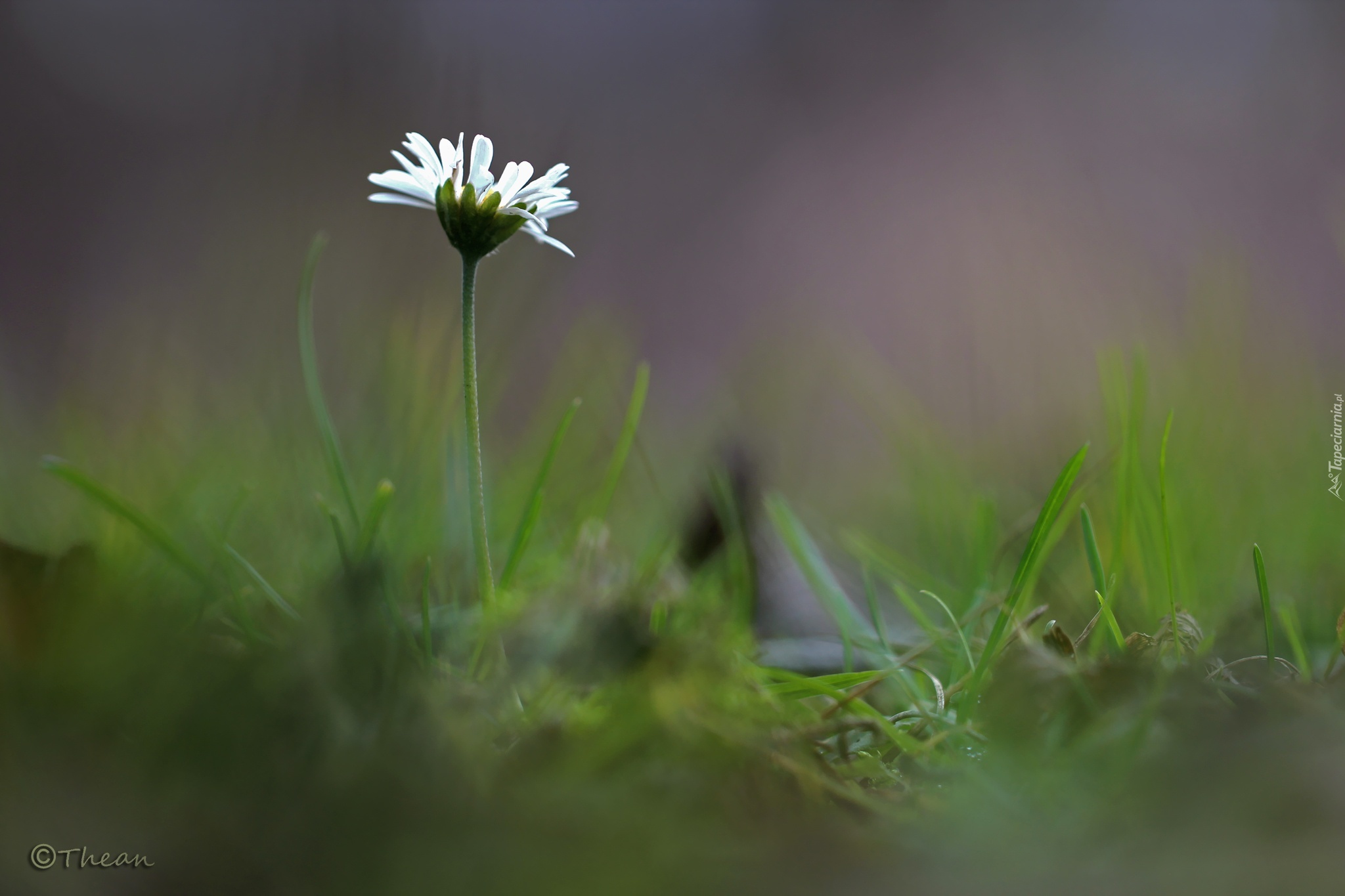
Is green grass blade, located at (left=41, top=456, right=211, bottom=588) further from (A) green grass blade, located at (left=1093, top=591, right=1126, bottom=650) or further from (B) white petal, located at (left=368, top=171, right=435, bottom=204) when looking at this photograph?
(A) green grass blade, located at (left=1093, top=591, right=1126, bottom=650)

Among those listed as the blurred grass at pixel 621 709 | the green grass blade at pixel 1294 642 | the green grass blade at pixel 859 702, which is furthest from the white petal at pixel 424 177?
the green grass blade at pixel 1294 642

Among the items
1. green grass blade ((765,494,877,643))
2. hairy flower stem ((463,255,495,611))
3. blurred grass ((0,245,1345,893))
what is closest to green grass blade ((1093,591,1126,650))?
blurred grass ((0,245,1345,893))

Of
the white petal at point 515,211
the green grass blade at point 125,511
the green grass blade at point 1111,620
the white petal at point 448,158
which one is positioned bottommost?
the green grass blade at point 1111,620

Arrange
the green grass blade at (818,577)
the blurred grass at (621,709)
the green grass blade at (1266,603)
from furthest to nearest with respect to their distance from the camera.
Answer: the green grass blade at (818,577)
the green grass blade at (1266,603)
the blurred grass at (621,709)

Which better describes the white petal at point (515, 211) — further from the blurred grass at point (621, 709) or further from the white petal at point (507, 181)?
the blurred grass at point (621, 709)

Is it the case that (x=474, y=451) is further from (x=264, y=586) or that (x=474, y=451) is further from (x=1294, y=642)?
(x=1294, y=642)

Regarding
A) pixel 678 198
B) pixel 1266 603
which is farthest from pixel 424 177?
pixel 678 198

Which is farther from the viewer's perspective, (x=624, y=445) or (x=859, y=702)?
(x=624, y=445)
